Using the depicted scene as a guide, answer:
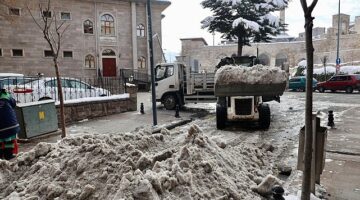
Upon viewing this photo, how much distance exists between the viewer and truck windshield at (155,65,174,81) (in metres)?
15.6

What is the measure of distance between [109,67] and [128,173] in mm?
29454

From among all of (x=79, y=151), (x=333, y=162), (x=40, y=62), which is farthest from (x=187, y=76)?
(x=40, y=62)

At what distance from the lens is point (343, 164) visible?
6.03 meters

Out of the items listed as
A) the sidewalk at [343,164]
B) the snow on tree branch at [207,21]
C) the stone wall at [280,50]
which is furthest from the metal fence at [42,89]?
the stone wall at [280,50]

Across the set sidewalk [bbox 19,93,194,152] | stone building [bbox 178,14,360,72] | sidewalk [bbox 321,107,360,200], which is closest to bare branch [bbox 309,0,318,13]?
sidewalk [bbox 321,107,360,200]

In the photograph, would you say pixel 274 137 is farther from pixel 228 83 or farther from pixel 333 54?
pixel 333 54

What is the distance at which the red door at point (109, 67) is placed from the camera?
105 feet

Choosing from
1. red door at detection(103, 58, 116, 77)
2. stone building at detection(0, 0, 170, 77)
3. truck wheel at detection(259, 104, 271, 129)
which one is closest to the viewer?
truck wheel at detection(259, 104, 271, 129)

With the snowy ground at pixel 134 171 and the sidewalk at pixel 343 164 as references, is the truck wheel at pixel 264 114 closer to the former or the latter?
the sidewalk at pixel 343 164

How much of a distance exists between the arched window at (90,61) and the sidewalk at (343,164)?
25850mm

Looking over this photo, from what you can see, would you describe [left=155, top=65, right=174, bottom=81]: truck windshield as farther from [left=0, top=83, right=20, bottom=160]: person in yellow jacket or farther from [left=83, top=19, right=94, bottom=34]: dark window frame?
[left=83, top=19, right=94, bottom=34]: dark window frame

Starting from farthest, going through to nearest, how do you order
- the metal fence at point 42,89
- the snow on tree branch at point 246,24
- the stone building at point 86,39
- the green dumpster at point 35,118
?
the stone building at point 86,39 → the snow on tree branch at point 246,24 → the metal fence at point 42,89 → the green dumpster at point 35,118

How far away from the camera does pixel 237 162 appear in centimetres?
520

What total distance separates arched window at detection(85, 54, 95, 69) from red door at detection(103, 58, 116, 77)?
1126 millimetres
